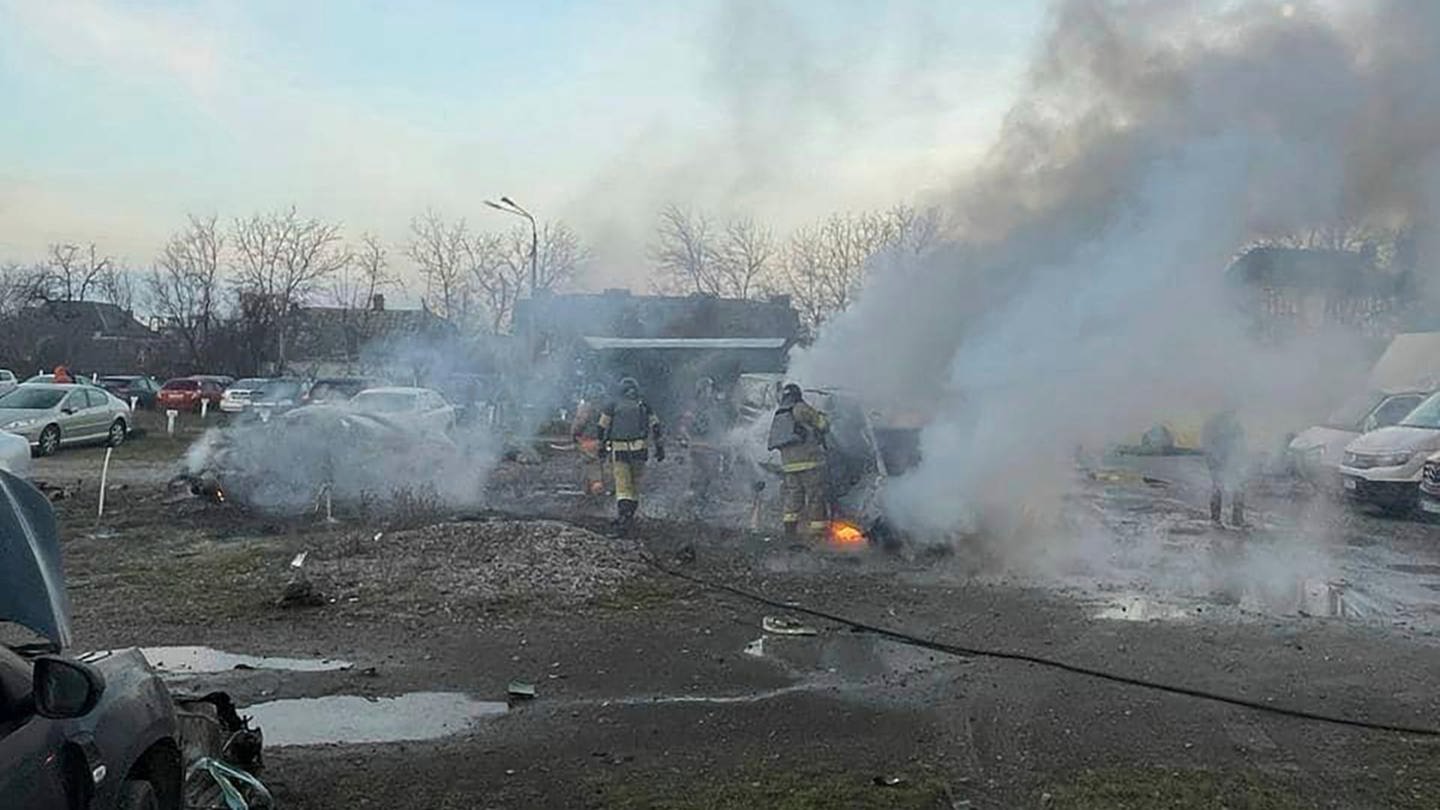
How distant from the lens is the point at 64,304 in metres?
59.1

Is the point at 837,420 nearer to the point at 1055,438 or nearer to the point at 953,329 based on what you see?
the point at 953,329

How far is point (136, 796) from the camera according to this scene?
3453 mm

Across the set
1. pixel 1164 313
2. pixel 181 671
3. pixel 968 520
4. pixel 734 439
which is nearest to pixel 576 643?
pixel 181 671

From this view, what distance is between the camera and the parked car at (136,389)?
41219 millimetres

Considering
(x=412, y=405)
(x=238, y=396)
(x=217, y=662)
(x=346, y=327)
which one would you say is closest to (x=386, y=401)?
(x=412, y=405)

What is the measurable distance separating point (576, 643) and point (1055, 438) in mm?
6546

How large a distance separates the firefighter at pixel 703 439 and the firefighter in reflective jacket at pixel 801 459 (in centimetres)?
362

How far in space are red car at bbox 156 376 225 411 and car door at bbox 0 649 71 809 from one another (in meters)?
39.5

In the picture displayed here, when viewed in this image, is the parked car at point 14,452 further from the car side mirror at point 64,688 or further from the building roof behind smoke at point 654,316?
the building roof behind smoke at point 654,316

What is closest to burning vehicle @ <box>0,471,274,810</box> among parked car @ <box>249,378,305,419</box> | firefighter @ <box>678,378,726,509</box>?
firefighter @ <box>678,378,726,509</box>

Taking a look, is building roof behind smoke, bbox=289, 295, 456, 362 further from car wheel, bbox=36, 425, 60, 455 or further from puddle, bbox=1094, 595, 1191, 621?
puddle, bbox=1094, 595, 1191, 621

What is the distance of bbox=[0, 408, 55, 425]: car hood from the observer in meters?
23.0

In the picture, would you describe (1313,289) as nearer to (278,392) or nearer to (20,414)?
(20,414)

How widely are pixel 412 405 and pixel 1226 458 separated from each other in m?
14.0
